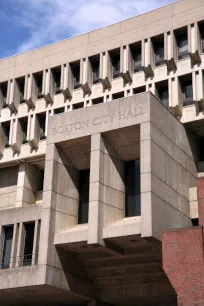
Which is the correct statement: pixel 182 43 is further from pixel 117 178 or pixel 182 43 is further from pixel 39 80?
pixel 39 80

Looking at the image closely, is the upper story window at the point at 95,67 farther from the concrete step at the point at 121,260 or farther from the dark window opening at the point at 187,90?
the concrete step at the point at 121,260

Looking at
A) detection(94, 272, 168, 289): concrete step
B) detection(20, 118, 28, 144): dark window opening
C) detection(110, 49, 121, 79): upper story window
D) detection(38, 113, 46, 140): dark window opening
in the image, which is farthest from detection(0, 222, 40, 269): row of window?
detection(110, 49, 121, 79): upper story window

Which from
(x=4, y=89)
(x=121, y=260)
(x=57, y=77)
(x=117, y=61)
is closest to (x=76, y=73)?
(x=57, y=77)

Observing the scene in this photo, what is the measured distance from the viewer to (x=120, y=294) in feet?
124

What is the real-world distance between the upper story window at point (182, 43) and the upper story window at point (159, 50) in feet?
4.29

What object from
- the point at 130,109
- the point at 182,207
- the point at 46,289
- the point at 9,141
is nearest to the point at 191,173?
the point at 182,207

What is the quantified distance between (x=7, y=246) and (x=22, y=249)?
5.41 feet

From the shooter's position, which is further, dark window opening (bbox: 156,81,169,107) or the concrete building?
dark window opening (bbox: 156,81,169,107)

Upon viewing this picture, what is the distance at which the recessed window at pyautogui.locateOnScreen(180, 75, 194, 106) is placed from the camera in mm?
40403

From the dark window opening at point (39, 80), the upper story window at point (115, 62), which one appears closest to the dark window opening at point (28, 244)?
the dark window opening at point (39, 80)

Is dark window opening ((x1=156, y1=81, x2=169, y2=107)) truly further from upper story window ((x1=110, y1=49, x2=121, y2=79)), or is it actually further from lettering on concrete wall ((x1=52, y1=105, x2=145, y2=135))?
lettering on concrete wall ((x1=52, y1=105, x2=145, y2=135))

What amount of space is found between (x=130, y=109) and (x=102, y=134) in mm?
2430

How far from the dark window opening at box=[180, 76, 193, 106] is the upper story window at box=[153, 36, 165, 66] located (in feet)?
7.60

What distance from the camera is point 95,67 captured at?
45188 mm
